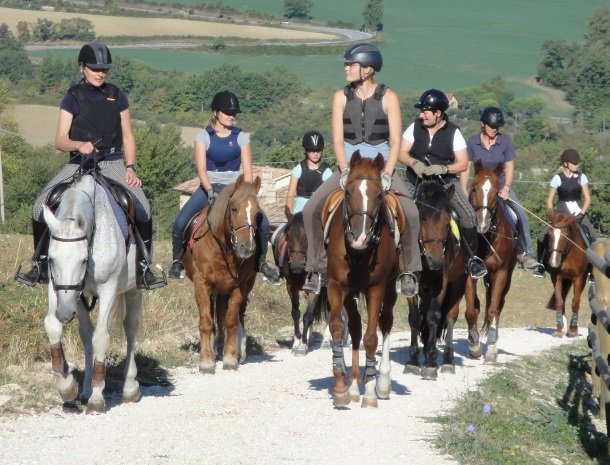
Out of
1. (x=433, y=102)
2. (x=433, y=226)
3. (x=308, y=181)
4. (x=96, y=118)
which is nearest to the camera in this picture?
(x=96, y=118)

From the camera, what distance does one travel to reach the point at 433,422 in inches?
410

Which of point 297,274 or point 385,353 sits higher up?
point 385,353

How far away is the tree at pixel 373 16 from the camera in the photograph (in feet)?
472

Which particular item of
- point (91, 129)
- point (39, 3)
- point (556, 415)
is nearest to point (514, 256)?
point (556, 415)

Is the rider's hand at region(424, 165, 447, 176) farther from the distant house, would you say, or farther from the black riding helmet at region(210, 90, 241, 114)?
the distant house

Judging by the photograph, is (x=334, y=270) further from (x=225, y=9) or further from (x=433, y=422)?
(x=225, y=9)

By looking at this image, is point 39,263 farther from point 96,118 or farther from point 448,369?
point 448,369

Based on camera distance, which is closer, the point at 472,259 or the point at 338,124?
the point at 338,124

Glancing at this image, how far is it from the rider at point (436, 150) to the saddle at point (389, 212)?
6.63 ft

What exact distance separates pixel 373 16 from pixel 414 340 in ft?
443

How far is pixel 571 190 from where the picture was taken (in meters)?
21.1

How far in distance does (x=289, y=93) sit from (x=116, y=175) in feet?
367

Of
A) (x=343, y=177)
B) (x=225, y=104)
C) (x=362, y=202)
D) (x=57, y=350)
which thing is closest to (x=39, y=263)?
(x=57, y=350)

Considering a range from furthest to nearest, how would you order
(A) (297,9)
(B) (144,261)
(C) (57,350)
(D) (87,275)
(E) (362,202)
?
(A) (297,9)
(B) (144,261)
(E) (362,202)
(D) (87,275)
(C) (57,350)
